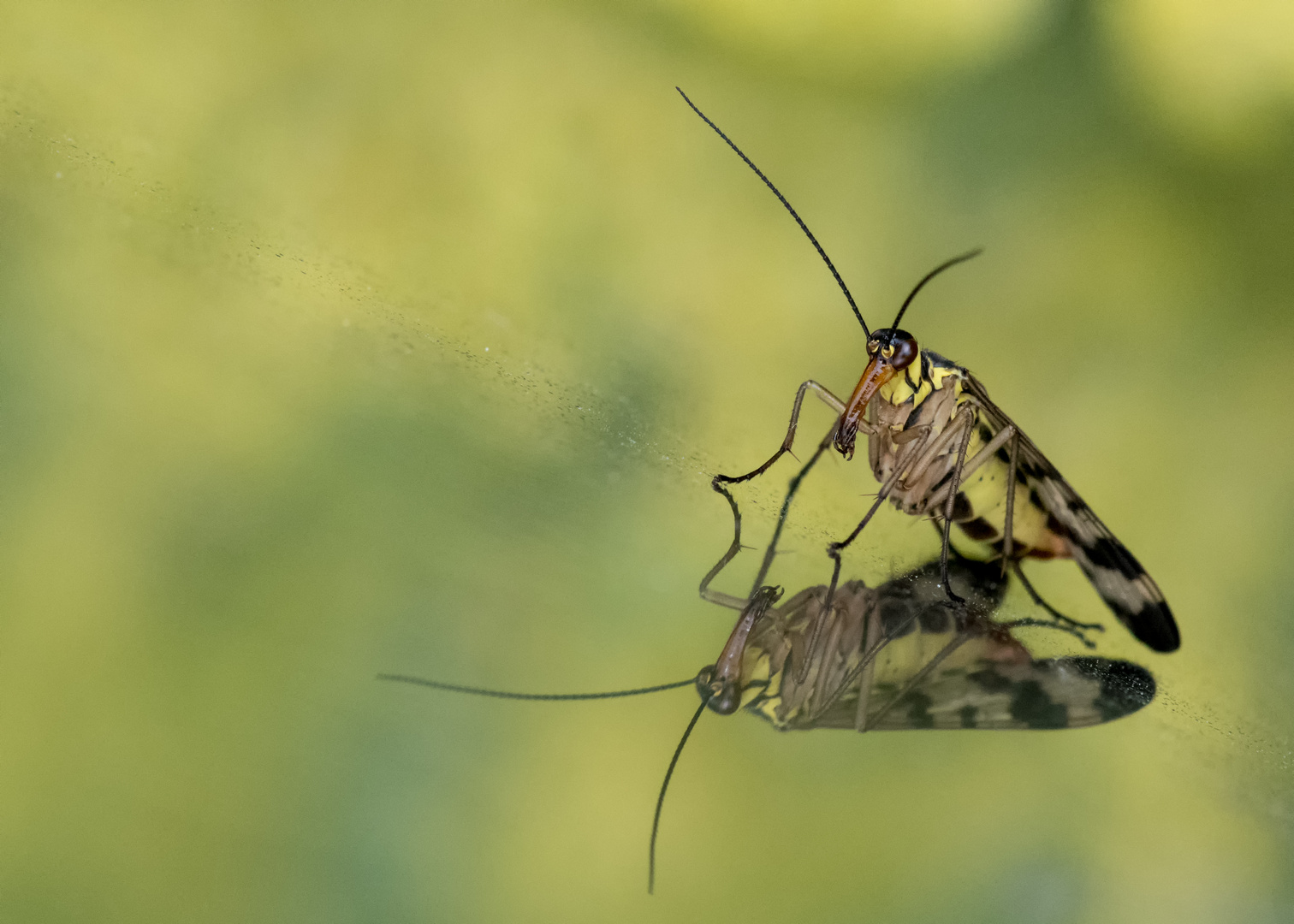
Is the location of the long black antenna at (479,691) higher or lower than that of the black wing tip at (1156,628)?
lower

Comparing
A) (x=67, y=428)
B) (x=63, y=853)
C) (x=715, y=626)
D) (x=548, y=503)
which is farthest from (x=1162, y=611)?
(x=67, y=428)

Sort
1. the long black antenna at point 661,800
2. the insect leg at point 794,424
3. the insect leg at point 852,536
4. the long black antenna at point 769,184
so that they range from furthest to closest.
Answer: the long black antenna at point 769,184 < the insect leg at point 794,424 < the insect leg at point 852,536 < the long black antenna at point 661,800

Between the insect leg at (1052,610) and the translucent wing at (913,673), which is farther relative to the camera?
the insect leg at (1052,610)

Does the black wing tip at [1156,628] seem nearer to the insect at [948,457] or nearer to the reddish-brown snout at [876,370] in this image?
the insect at [948,457]

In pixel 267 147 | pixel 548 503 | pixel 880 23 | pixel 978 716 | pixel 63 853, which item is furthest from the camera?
pixel 880 23

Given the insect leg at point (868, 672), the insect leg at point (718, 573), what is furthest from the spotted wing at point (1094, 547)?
the insect leg at point (718, 573)

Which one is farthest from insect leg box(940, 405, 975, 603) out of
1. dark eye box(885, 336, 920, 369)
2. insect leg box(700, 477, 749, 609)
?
insect leg box(700, 477, 749, 609)

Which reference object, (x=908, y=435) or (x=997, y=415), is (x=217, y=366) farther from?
(x=997, y=415)

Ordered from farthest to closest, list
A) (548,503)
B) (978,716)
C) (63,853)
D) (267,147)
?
(267,147) < (548,503) < (978,716) < (63,853)
